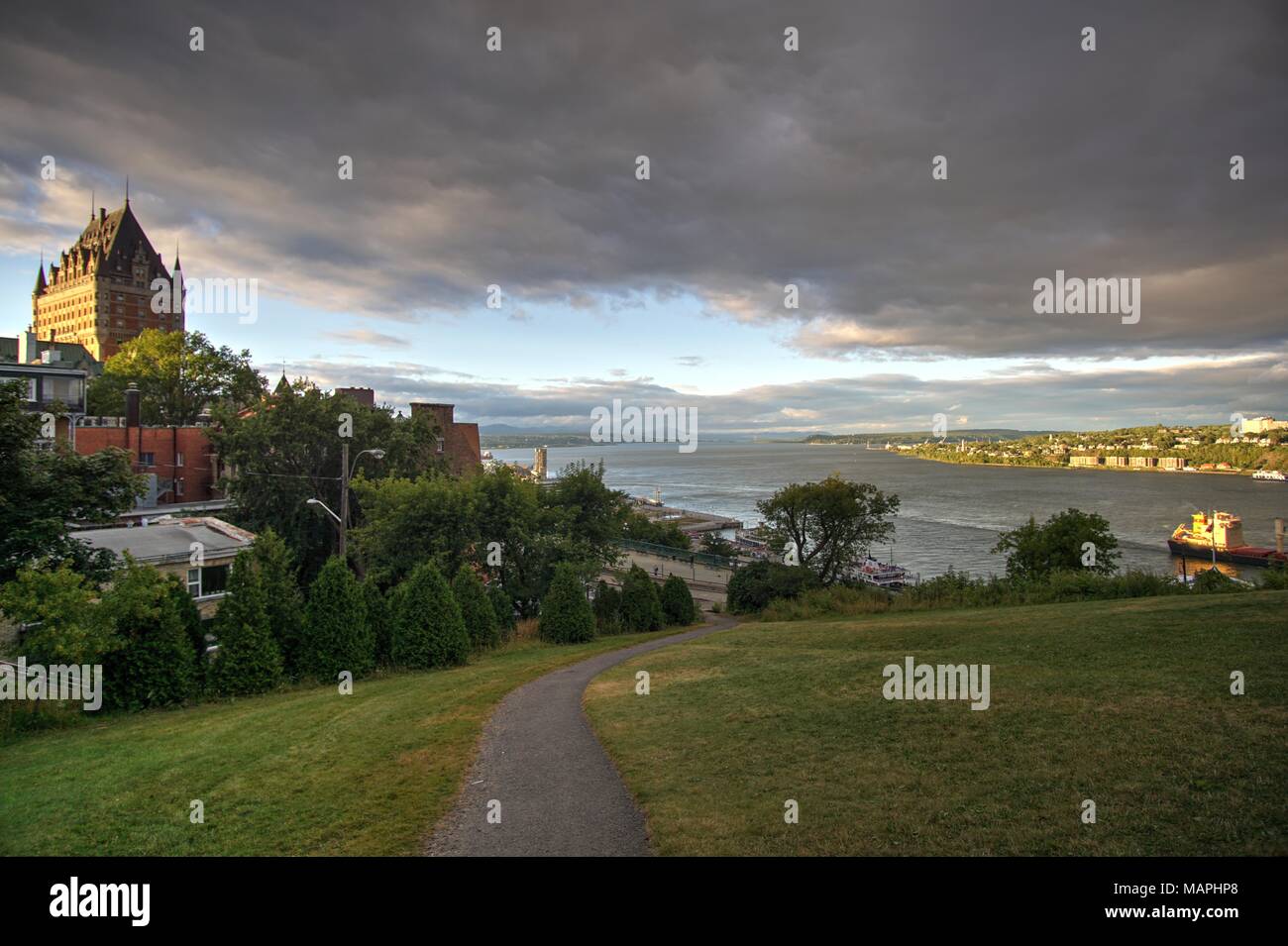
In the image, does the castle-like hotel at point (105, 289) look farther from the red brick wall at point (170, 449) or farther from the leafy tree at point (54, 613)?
the leafy tree at point (54, 613)

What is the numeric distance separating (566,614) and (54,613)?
1536 centimetres

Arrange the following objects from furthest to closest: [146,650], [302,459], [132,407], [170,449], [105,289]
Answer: [105,289]
[170,449]
[132,407]
[302,459]
[146,650]

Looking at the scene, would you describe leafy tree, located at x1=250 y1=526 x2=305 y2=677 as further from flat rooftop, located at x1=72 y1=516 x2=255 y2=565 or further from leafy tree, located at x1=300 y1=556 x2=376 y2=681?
flat rooftop, located at x1=72 y1=516 x2=255 y2=565

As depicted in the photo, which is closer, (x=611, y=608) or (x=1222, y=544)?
(x=611, y=608)

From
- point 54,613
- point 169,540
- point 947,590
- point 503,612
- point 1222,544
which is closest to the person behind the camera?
point 54,613

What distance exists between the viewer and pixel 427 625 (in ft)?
69.4

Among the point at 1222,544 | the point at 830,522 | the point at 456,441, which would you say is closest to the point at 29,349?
the point at 456,441

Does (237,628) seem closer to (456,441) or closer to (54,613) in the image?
(54,613)

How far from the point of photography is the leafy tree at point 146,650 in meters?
16.3

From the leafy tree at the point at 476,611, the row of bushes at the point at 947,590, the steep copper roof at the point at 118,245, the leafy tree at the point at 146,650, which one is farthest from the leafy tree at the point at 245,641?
the steep copper roof at the point at 118,245

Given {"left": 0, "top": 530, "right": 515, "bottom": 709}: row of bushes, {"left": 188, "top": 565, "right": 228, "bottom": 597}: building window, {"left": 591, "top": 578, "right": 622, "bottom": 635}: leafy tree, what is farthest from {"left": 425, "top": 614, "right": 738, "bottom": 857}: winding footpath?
{"left": 188, "top": 565, "right": 228, "bottom": 597}: building window

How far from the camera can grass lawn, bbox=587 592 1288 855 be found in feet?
21.8
